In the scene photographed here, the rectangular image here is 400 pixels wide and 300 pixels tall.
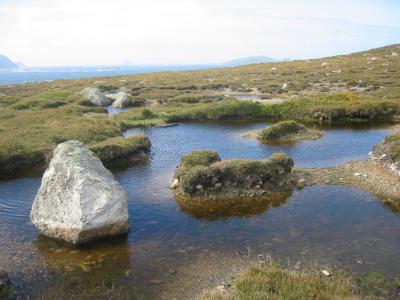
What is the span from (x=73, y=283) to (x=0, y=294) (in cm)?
309

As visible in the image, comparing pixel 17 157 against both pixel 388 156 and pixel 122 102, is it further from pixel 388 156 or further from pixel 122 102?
pixel 122 102

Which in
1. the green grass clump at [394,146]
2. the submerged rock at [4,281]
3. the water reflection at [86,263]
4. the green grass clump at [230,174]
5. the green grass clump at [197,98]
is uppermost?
the green grass clump at [197,98]

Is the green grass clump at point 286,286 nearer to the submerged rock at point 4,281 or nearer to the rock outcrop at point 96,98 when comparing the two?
the submerged rock at point 4,281

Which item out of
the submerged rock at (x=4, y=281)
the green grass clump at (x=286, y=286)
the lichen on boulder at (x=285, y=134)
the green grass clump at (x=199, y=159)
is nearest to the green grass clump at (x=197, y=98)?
the lichen on boulder at (x=285, y=134)

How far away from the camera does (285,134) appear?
49094 mm

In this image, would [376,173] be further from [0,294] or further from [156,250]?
[0,294]

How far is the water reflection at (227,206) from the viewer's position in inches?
1071

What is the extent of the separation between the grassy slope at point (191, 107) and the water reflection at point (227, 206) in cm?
1774

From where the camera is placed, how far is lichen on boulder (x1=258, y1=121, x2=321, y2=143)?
48.2m

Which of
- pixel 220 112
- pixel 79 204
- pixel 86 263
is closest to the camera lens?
pixel 86 263

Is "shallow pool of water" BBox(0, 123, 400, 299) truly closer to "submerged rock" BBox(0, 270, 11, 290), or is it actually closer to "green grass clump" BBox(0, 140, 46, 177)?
"submerged rock" BBox(0, 270, 11, 290)

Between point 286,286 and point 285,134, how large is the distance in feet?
112

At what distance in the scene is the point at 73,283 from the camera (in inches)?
757

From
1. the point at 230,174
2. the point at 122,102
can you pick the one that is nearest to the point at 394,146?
the point at 230,174
